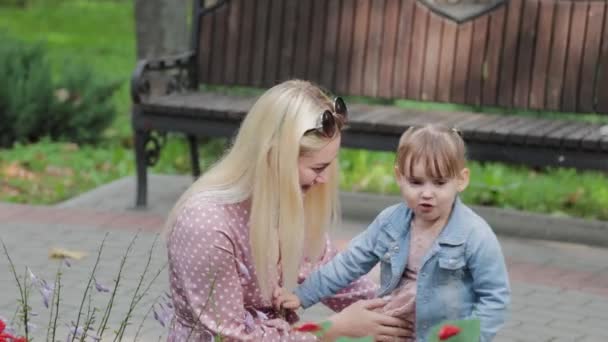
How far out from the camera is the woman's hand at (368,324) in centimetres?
348

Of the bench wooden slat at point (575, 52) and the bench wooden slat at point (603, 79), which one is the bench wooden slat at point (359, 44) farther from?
the bench wooden slat at point (603, 79)

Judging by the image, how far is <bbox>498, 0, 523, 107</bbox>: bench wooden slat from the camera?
7.41 m

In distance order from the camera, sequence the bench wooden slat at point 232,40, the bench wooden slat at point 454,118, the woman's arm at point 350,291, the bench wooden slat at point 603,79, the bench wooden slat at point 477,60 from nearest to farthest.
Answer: the woman's arm at point 350,291 → the bench wooden slat at point 454,118 → the bench wooden slat at point 603,79 → the bench wooden slat at point 477,60 → the bench wooden slat at point 232,40

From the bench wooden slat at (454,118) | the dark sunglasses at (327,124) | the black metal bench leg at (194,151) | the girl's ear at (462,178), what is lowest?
the black metal bench leg at (194,151)

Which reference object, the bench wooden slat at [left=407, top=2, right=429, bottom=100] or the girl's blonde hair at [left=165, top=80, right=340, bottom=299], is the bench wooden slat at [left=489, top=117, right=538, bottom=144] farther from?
the girl's blonde hair at [left=165, top=80, right=340, bottom=299]

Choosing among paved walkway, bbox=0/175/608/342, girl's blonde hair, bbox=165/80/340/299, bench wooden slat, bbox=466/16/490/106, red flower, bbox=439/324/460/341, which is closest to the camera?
red flower, bbox=439/324/460/341

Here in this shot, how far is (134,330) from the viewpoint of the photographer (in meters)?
5.21

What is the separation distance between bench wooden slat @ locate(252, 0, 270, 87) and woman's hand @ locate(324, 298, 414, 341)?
4734 mm

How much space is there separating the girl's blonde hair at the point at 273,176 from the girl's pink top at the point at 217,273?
0.15 ft

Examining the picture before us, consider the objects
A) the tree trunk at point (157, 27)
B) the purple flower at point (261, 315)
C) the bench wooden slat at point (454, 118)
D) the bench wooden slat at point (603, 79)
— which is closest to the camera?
the purple flower at point (261, 315)

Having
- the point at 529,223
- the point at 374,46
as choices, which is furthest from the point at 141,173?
the point at 529,223

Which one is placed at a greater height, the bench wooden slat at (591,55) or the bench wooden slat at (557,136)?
the bench wooden slat at (591,55)

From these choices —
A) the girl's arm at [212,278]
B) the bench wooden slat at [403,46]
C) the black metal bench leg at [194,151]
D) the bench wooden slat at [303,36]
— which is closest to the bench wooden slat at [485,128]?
the bench wooden slat at [403,46]

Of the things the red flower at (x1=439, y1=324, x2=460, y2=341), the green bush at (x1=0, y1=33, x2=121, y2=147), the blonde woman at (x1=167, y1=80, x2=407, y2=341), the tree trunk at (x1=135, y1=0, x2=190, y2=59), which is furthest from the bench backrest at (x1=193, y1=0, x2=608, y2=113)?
the red flower at (x1=439, y1=324, x2=460, y2=341)
